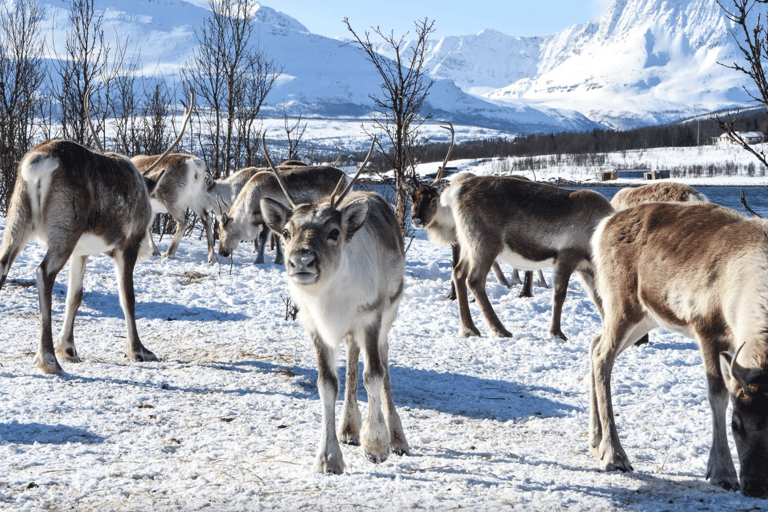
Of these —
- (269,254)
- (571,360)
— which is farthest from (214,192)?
(571,360)

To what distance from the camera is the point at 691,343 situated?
8219 millimetres

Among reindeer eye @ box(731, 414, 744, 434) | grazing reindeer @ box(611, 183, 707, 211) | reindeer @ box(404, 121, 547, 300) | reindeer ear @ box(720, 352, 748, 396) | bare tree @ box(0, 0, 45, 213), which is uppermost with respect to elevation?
bare tree @ box(0, 0, 45, 213)

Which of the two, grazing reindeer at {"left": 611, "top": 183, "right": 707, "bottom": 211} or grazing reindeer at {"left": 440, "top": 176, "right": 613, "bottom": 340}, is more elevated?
grazing reindeer at {"left": 611, "top": 183, "right": 707, "bottom": 211}

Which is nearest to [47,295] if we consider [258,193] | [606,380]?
[606,380]

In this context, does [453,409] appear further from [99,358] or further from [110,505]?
[99,358]

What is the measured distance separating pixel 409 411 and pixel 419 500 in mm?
1864

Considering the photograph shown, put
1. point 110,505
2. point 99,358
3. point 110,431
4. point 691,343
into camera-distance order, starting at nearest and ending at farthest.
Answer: point 110,505 → point 110,431 → point 99,358 → point 691,343

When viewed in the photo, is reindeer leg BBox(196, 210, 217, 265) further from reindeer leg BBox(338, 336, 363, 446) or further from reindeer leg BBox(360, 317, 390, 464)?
reindeer leg BBox(360, 317, 390, 464)

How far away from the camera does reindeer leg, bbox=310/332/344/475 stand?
163 inches

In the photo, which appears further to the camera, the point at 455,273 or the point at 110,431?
the point at 455,273

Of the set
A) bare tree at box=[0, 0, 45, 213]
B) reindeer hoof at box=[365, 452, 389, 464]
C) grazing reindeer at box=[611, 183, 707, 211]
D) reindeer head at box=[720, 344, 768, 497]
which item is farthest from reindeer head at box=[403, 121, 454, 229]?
bare tree at box=[0, 0, 45, 213]

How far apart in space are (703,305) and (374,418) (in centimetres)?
217

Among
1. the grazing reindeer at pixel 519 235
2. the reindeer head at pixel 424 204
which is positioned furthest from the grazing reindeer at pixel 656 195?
the reindeer head at pixel 424 204

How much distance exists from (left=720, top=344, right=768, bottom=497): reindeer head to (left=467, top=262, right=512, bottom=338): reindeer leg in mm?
4841
